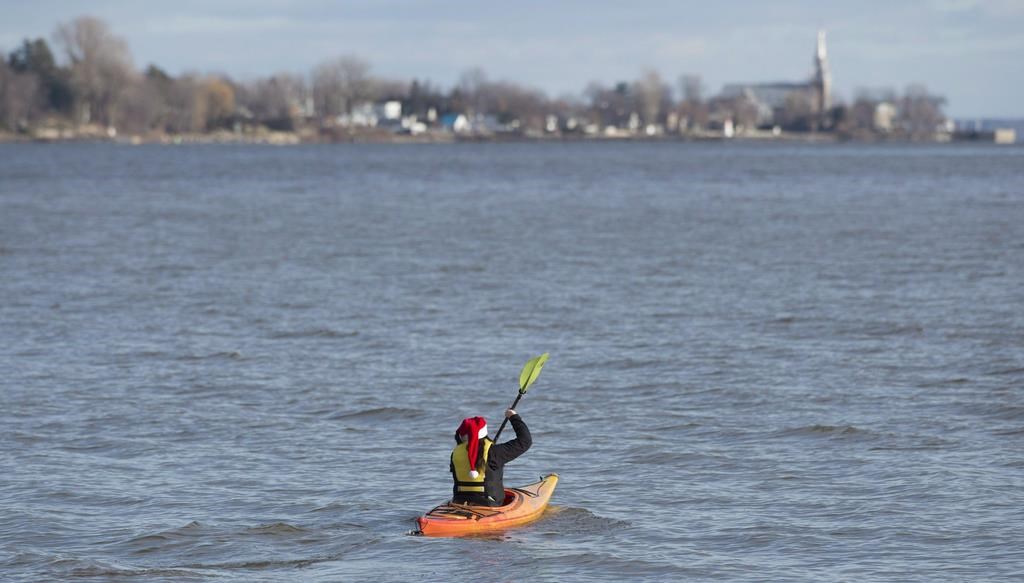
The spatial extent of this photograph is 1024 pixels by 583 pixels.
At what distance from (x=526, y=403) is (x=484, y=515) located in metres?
6.48

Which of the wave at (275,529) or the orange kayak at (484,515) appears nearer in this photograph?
the orange kayak at (484,515)

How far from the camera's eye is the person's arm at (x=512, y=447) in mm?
13644

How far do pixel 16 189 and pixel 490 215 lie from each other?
1384 inches

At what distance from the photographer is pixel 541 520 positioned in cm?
1408

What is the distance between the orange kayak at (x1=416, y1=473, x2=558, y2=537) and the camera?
43.9ft

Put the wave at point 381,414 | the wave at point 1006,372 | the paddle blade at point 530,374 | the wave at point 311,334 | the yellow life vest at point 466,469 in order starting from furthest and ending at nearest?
1. the wave at point 311,334
2. the wave at point 1006,372
3. the wave at point 381,414
4. the paddle blade at point 530,374
5. the yellow life vest at point 466,469

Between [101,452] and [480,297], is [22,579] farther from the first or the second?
[480,297]

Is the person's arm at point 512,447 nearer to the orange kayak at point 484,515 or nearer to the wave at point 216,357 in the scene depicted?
the orange kayak at point 484,515

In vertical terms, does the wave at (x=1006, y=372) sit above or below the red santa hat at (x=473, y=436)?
below

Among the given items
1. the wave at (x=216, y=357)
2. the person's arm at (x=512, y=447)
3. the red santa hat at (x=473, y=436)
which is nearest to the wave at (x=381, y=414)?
the wave at (x=216, y=357)

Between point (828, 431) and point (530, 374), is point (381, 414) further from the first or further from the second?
point (828, 431)

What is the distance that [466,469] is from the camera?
13578mm

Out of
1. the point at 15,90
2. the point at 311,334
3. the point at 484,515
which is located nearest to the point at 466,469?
the point at 484,515

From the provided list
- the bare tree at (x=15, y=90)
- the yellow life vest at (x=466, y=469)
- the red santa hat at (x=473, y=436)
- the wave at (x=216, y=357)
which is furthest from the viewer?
the bare tree at (x=15, y=90)
